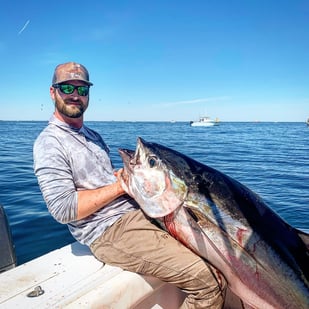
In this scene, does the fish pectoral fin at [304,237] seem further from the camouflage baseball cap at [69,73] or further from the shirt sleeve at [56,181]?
the camouflage baseball cap at [69,73]

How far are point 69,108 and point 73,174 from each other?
65cm

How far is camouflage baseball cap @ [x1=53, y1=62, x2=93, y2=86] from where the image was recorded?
9.55ft

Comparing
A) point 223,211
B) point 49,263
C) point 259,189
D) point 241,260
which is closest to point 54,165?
point 49,263

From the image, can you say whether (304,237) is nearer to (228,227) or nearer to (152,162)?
(228,227)

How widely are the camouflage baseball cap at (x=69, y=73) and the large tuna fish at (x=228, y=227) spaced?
966 millimetres

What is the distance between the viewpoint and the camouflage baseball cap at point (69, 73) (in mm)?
2912

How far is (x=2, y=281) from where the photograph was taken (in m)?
2.50

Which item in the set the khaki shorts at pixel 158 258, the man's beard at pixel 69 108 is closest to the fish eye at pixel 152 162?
the khaki shorts at pixel 158 258

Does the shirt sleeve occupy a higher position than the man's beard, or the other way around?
the man's beard

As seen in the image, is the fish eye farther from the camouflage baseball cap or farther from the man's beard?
the camouflage baseball cap

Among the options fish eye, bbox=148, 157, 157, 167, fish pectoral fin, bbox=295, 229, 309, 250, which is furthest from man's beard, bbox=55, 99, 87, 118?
fish pectoral fin, bbox=295, 229, 309, 250

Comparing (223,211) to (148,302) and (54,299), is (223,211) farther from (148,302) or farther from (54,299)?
(54,299)

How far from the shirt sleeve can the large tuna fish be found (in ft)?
1.50

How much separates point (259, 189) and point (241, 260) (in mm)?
9013
